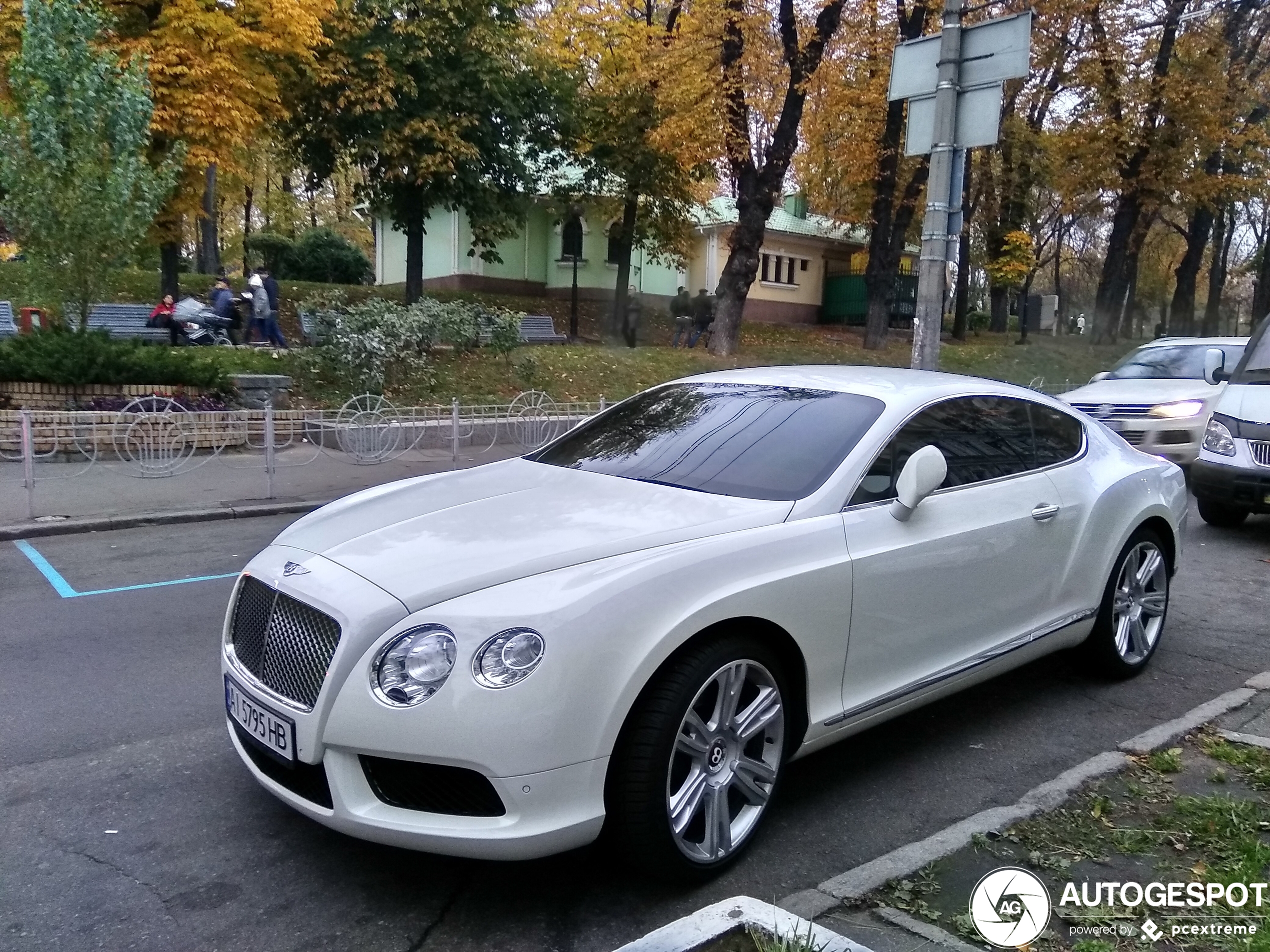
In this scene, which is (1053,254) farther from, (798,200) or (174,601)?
(174,601)

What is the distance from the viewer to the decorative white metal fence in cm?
1105

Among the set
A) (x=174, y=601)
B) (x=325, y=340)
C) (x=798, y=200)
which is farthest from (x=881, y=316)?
(x=174, y=601)

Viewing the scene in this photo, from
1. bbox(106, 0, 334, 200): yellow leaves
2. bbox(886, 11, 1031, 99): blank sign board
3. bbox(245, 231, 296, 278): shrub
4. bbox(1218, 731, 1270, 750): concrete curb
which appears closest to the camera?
bbox(1218, 731, 1270, 750): concrete curb

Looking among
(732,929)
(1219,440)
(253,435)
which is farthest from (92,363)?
(732,929)

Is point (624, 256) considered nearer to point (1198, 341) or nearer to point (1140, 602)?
point (1198, 341)

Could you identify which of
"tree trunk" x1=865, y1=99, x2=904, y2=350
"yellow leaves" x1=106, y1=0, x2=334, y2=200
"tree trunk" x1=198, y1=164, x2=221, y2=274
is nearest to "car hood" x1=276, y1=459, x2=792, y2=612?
"yellow leaves" x1=106, y1=0, x2=334, y2=200

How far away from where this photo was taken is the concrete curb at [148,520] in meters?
8.93

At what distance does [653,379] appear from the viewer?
18.5m

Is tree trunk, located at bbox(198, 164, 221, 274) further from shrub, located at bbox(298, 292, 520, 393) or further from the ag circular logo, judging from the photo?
the ag circular logo

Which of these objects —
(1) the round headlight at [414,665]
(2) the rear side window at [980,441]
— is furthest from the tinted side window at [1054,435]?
(1) the round headlight at [414,665]

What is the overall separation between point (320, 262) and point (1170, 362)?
83.8 ft

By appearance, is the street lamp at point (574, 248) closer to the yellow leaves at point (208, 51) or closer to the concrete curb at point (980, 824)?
the yellow leaves at point (208, 51)

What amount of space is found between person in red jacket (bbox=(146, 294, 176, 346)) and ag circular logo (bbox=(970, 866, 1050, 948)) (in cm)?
1782

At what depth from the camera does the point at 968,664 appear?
14.0ft
